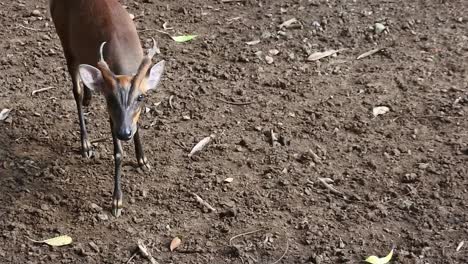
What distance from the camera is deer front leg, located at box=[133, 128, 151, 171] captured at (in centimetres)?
484

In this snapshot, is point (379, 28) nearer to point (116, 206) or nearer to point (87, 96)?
point (87, 96)

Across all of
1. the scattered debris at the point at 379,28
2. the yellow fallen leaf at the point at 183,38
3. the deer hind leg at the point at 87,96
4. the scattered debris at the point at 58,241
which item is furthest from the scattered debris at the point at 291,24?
the scattered debris at the point at 58,241

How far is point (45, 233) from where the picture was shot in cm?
442

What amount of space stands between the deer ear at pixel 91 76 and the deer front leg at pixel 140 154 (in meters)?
0.66

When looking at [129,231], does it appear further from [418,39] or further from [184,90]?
[418,39]

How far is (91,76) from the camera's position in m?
4.20

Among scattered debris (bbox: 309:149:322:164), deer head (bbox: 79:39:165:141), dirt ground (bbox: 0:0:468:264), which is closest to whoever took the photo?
deer head (bbox: 79:39:165:141)

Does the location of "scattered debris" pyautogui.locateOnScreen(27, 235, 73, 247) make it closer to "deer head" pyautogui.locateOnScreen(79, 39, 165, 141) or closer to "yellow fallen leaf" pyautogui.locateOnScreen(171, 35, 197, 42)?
"deer head" pyautogui.locateOnScreen(79, 39, 165, 141)

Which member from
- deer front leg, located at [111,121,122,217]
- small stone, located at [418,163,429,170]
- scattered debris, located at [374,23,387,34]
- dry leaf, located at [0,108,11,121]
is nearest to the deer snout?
deer front leg, located at [111,121,122,217]

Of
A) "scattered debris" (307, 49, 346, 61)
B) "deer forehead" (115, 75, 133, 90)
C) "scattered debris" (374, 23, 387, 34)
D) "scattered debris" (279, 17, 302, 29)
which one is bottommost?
"scattered debris" (307, 49, 346, 61)

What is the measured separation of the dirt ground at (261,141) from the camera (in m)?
4.41

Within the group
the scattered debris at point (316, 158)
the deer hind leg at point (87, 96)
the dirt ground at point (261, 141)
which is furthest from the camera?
the deer hind leg at point (87, 96)

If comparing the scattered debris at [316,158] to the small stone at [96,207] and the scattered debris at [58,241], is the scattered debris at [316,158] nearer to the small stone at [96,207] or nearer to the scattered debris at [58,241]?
the small stone at [96,207]

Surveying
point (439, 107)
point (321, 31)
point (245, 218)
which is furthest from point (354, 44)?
point (245, 218)
